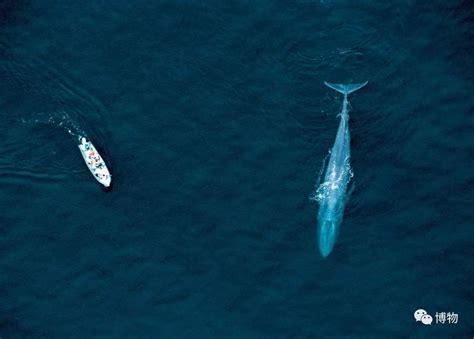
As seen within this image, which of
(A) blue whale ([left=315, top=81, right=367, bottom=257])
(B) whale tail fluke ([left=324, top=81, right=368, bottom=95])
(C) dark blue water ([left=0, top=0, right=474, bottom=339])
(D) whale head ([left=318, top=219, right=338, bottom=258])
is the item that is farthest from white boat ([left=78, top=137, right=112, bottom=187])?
(B) whale tail fluke ([left=324, top=81, right=368, bottom=95])

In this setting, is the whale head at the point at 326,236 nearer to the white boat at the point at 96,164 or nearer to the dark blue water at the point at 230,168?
the dark blue water at the point at 230,168

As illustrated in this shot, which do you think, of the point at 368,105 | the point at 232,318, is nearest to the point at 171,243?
the point at 232,318

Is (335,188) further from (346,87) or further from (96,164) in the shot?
(96,164)

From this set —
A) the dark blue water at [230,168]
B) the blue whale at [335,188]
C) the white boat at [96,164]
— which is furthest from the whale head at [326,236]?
the white boat at [96,164]

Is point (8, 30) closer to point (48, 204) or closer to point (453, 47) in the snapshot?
point (48, 204)

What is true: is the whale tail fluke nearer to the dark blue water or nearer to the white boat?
the dark blue water
